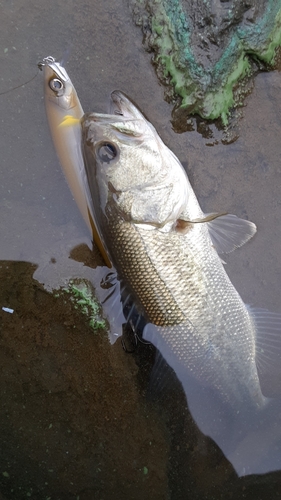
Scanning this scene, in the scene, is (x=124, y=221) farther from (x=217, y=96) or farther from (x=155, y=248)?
(x=217, y=96)

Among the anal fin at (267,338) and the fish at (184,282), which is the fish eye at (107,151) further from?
the anal fin at (267,338)

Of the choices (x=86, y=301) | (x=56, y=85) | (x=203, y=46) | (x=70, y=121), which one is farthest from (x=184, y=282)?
(x=203, y=46)

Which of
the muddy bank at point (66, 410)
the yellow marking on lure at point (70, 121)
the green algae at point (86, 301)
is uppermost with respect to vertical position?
the yellow marking on lure at point (70, 121)

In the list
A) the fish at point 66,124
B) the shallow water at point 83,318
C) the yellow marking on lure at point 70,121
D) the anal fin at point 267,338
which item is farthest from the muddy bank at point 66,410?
the yellow marking on lure at point 70,121

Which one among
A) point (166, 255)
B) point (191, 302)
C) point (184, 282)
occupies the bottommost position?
point (191, 302)

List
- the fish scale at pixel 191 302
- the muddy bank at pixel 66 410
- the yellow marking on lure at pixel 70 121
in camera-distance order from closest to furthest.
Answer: the fish scale at pixel 191 302
the yellow marking on lure at pixel 70 121
the muddy bank at pixel 66 410

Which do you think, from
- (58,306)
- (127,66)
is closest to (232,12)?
(127,66)

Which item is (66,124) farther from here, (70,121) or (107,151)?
(107,151)

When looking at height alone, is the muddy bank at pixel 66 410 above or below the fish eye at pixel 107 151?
below
